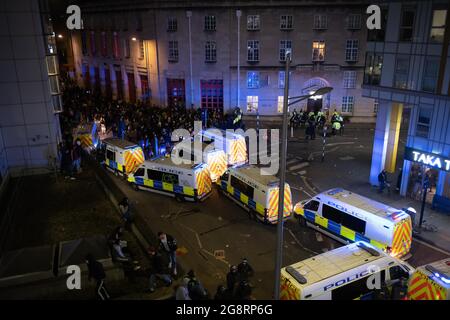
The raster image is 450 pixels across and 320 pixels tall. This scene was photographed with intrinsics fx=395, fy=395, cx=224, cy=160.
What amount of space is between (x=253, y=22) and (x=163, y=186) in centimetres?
2307

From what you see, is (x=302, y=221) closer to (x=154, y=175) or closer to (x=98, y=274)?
(x=154, y=175)

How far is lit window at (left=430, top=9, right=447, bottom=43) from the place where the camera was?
18.2 meters

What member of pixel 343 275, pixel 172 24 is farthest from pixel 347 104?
pixel 343 275

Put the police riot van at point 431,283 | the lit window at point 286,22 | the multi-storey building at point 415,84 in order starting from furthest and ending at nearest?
the lit window at point 286,22, the multi-storey building at point 415,84, the police riot van at point 431,283

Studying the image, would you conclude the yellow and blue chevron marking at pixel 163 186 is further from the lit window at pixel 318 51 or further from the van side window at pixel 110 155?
the lit window at pixel 318 51

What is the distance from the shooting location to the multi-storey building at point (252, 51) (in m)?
37.2

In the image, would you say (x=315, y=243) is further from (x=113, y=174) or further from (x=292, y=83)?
(x=292, y=83)

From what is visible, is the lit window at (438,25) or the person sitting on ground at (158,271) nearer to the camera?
the person sitting on ground at (158,271)

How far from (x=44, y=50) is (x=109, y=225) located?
12.3 meters

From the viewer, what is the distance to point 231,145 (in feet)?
78.7

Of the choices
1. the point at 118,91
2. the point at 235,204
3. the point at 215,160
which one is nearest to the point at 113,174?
the point at 215,160

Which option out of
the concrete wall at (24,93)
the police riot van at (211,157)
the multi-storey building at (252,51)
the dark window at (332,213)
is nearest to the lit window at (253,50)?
the multi-storey building at (252,51)

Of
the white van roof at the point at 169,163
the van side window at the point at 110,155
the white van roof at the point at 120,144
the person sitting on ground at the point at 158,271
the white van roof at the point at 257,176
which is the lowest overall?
the person sitting on ground at the point at 158,271

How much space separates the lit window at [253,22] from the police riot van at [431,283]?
30.5 m
